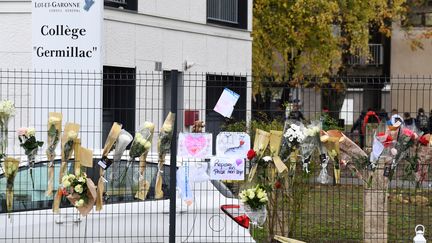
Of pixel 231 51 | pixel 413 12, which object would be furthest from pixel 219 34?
pixel 413 12

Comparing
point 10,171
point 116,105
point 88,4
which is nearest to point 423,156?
point 10,171

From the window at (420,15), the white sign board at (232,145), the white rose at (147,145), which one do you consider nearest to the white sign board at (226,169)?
the white sign board at (232,145)

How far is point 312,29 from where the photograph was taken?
104ft

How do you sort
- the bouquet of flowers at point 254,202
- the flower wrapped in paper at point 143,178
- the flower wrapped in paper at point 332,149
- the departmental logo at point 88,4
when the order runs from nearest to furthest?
the flower wrapped in paper at point 143,178 < the bouquet of flowers at point 254,202 < the flower wrapped in paper at point 332,149 < the departmental logo at point 88,4

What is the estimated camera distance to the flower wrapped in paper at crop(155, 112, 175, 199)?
10477 mm

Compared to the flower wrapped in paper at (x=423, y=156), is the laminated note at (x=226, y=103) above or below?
above

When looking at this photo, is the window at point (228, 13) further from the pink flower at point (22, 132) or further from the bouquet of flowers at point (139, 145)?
the pink flower at point (22, 132)

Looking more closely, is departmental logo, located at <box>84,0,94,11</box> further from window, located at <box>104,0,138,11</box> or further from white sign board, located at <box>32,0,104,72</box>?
window, located at <box>104,0,138,11</box>

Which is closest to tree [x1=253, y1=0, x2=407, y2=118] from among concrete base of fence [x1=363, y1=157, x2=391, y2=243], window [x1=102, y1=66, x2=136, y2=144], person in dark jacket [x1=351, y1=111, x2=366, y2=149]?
window [x1=102, y1=66, x2=136, y2=144]

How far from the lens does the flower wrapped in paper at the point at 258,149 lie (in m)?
10.8

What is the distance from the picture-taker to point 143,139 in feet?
34.0

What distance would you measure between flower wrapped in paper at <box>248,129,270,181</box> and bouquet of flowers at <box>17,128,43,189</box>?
227cm

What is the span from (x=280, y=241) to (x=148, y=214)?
1.67 metres

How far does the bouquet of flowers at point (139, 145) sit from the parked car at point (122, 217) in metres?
0.08
